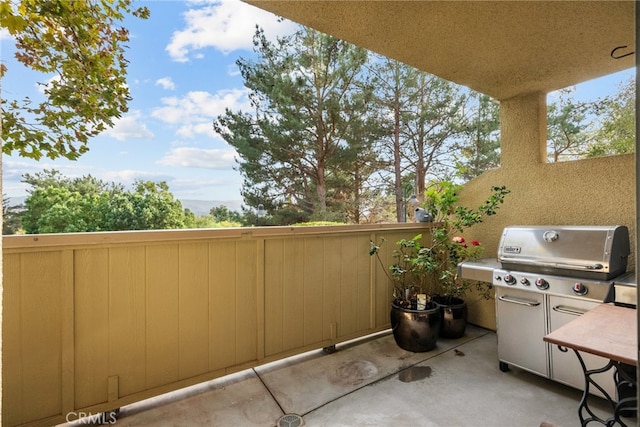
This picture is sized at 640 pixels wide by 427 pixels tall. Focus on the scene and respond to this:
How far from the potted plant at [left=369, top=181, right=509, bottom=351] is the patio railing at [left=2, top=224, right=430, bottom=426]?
0.54m

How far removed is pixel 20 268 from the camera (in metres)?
1.72

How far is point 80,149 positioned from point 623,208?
427cm

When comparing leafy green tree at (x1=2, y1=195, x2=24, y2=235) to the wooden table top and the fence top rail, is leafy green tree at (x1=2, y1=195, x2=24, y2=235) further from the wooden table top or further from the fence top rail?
the wooden table top

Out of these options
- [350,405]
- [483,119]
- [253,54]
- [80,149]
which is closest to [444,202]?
[350,405]

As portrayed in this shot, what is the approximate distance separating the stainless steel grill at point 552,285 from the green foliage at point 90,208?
11.7 feet

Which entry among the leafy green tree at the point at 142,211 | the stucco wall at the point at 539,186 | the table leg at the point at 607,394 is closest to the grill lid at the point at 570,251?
the stucco wall at the point at 539,186

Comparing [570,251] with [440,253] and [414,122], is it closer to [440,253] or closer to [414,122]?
[440,253]

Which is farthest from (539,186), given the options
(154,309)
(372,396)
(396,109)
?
(396,109)

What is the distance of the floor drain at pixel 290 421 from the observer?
192 centimetres

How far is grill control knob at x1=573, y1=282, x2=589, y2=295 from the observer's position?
205 centimetres

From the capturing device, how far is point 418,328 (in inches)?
111

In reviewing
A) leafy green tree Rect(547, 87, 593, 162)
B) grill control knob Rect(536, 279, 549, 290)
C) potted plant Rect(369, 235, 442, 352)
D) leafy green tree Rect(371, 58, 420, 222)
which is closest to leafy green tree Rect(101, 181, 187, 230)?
potted plant Rect(369, 235, 442, 352)

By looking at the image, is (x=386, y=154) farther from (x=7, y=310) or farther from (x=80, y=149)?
(x=7, y=310)

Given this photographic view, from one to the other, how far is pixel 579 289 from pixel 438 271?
158 centimetres
